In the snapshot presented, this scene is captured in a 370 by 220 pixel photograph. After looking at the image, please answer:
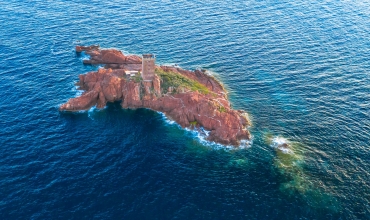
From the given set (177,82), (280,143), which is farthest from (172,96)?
(280,143)

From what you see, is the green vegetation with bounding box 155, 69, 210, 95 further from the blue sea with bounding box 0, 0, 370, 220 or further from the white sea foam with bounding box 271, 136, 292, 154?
the white sea foam with bounding box 271, 136, 292, 154

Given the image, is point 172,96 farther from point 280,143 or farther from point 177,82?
point 280,143

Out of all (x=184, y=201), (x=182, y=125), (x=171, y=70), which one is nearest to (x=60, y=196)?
(x=184, y=201)

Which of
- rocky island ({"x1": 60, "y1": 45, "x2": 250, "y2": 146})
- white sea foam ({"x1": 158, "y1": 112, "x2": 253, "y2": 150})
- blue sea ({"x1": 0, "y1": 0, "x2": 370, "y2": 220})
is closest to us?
blue sea ({"x1": 0, "y1": 0, "x2": 370, "y2": 220})

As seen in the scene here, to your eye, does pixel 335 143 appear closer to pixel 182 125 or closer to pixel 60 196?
pixel 182 125

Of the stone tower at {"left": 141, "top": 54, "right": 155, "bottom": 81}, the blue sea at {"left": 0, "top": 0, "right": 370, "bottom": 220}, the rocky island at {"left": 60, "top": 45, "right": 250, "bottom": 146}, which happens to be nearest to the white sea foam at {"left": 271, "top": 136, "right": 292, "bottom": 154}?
the blue sea at {"left": 0, "top": 0, "right": 370, "bottom": 220}

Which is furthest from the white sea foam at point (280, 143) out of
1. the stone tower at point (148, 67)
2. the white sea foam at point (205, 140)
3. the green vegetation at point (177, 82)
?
the stone tower at point (148, 67)

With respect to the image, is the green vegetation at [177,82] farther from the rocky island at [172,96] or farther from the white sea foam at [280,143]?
the white sea foam at [280,143]
